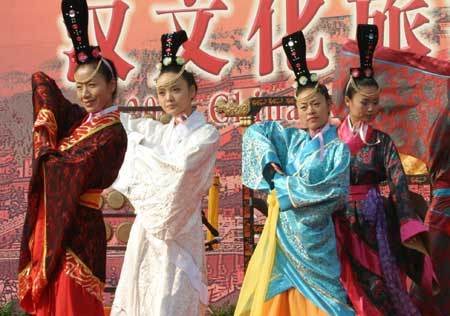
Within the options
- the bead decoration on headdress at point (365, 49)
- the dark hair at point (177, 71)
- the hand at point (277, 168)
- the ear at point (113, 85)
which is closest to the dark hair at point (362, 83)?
the bead decoration on headdress at point (365, 49)

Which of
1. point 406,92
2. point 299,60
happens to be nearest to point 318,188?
point 299,60

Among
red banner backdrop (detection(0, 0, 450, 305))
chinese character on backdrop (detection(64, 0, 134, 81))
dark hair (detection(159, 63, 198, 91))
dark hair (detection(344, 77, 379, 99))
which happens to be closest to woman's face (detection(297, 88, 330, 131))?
dark hair (detection(344, 77, 379, 99))

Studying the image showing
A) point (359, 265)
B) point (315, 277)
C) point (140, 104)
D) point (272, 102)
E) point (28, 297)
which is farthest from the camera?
point (140, 104)

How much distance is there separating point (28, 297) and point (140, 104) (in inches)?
107

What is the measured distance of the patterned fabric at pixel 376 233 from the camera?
4.64 metres

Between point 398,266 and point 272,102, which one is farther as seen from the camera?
point 272,102

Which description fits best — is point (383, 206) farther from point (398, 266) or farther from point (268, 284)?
point (268, 284)

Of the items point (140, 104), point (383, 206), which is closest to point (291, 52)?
point (383, 206)

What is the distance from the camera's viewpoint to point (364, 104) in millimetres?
4891

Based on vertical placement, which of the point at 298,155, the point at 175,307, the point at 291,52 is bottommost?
the point at 175,307

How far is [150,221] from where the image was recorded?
15.6 feet

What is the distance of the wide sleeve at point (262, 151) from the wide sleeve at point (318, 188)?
107mm

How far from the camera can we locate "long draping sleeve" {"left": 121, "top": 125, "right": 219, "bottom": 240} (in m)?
4.73

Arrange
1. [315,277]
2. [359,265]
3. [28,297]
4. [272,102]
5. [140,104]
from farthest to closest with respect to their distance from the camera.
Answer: [140,104] → [272,102] → [359,265] → [315,277] → [28,297]
